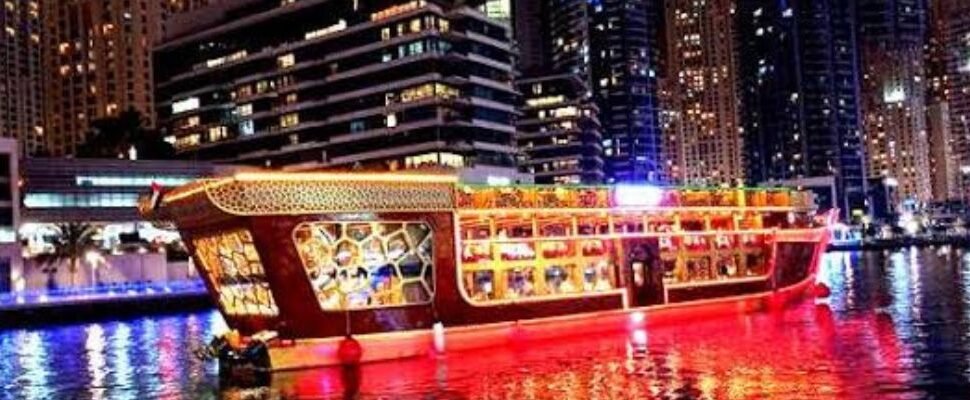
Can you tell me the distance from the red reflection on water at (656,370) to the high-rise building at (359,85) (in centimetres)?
6829

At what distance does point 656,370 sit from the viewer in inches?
990

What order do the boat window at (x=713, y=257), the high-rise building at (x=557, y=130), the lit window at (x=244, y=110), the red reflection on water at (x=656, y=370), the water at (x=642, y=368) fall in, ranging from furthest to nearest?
1. the high-rise building at (x=557, y=130)
2. the lit window at (x=244, y=110)
3. the boat window at (x=713, y=257)
4. the water at (x=642, y=368)
5. the red reflection on water at (x=656, y=370)

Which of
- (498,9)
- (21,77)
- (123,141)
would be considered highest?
(21,77)

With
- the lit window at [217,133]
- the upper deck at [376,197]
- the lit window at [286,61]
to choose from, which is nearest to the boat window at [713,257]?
the upper deck at [376,197]

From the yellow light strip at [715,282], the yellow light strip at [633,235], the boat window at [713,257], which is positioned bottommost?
the yellow light strip at [715,282]

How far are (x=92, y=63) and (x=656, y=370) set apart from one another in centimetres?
14809

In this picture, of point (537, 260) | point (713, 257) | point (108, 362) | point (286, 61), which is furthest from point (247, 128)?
point (537, 260)

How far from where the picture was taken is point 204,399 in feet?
78.6

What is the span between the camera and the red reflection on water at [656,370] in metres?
22.1

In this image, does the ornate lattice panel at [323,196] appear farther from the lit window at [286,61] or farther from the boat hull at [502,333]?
the lit window at [286,61]

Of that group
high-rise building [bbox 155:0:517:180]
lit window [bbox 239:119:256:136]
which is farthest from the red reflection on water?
lit window [bbox 239:119:256:136]

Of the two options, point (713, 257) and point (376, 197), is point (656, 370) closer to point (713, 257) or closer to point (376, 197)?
point (376, 197)

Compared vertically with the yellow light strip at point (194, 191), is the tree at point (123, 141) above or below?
above

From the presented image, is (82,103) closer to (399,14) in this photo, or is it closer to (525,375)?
(399,14)
